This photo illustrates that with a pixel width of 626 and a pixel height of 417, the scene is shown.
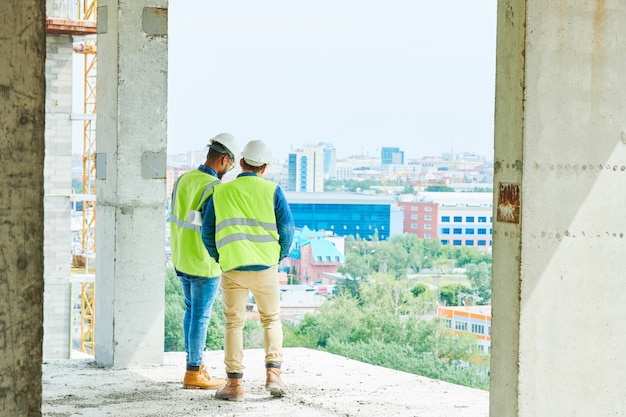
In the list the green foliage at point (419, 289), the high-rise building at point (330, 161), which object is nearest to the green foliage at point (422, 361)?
the green foliage at point (419, 289)

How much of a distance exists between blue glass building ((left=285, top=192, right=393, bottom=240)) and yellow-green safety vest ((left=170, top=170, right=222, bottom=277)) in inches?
2094

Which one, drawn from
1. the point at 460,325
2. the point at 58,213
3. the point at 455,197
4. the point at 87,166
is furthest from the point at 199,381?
the point at 455,197

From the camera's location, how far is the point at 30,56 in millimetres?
3498

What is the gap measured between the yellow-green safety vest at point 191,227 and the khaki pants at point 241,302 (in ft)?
1.39

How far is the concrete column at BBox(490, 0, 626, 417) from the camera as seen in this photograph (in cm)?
563

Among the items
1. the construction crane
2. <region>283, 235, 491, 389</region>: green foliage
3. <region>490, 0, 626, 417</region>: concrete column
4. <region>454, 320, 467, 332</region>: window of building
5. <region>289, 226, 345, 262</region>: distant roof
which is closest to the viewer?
<region>490, 0, 626, 417</region>: concrete column

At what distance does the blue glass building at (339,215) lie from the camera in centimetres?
6334

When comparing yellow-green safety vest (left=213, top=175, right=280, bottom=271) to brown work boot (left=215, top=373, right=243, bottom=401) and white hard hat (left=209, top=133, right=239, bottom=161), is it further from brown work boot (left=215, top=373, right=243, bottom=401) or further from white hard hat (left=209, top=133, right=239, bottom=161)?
Result: brown work boot (left=215, top=373, right=243, bottom=401)

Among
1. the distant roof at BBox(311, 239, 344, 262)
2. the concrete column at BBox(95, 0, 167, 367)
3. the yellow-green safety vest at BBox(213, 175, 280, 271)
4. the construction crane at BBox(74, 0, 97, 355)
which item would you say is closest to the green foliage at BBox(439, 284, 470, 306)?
the distant roof at BBox(311, 239, 344, 262)

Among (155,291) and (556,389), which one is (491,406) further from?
(155,291)

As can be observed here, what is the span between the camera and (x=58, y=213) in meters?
38.4

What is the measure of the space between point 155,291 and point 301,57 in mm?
80189

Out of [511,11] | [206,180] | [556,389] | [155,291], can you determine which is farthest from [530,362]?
[155,291]

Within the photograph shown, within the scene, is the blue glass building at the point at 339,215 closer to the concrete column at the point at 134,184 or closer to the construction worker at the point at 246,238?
the concrete column at the point at 134,184
